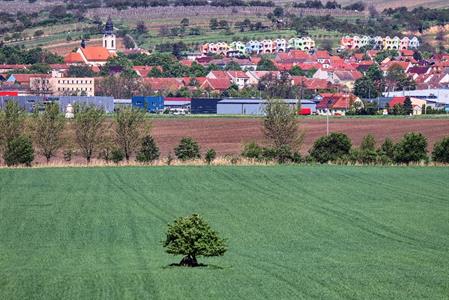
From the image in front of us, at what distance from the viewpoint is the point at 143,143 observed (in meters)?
71.6

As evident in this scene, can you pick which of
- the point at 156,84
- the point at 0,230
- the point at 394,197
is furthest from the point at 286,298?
the point at 156,84

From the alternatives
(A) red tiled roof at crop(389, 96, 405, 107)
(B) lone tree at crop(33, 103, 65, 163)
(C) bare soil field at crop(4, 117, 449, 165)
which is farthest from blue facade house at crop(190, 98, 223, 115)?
(B) lone tree at crop(33, 103, 65, 163)

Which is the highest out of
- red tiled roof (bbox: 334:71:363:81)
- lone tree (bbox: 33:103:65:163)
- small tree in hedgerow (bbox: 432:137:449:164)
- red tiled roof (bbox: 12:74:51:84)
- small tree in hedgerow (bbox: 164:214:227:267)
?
red tiled roof (bbox: 334:71:363:81)

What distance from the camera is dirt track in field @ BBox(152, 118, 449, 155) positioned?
87.9m

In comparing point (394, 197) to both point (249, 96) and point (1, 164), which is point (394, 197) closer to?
point (1, 164)

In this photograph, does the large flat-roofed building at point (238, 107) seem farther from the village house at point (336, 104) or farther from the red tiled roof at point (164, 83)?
the red tiled roof at point (164, 83)

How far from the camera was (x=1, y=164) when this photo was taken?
67812 mm

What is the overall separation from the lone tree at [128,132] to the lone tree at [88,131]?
110 centimetres

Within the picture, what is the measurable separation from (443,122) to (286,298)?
82.0 metres

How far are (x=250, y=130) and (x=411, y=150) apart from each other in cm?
3354

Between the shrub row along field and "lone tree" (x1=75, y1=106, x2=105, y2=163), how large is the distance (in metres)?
11.4

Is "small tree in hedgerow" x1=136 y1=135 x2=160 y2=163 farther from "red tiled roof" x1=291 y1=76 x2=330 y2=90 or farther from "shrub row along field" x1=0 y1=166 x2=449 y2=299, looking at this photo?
"red tiled roof" x1=291 y1=76 x2=330 y2=90

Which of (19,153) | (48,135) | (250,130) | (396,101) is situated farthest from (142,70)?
(19,153)

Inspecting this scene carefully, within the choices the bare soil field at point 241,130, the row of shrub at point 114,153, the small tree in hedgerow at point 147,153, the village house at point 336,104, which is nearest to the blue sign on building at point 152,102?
the village house at point 336,104
